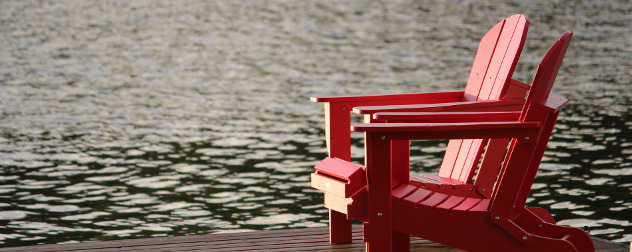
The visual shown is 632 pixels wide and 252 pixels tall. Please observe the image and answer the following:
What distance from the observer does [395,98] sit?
4664 millimetres

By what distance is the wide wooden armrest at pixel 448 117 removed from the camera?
3754 mm

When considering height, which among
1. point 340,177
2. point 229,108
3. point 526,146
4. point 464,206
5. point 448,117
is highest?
point 229,108

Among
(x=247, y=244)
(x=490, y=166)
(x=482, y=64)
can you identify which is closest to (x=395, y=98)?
(x=482, y=64)

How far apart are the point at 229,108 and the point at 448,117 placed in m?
6.69

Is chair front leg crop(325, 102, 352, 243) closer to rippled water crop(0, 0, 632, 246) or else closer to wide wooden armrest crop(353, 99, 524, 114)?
wide wooden armrest crop(353, 99, 524, 114)

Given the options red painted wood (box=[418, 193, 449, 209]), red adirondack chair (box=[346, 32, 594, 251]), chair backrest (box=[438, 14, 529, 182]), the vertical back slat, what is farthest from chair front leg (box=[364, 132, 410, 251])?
the vertical back slat

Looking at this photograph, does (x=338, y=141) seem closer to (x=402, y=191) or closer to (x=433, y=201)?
(x=402, y=191)

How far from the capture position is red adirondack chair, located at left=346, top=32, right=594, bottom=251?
11.5 feet

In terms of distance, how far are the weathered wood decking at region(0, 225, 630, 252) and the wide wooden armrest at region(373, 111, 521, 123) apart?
0.80 meters

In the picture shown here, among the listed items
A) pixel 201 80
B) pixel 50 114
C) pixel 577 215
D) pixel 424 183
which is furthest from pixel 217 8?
pixel 424 183

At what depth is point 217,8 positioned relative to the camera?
75.0 ft

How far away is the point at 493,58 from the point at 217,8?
18.5 metres

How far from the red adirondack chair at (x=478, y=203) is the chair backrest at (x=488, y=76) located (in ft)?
2.23

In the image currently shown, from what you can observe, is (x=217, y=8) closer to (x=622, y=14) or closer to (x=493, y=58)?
(x=622, y=14)
